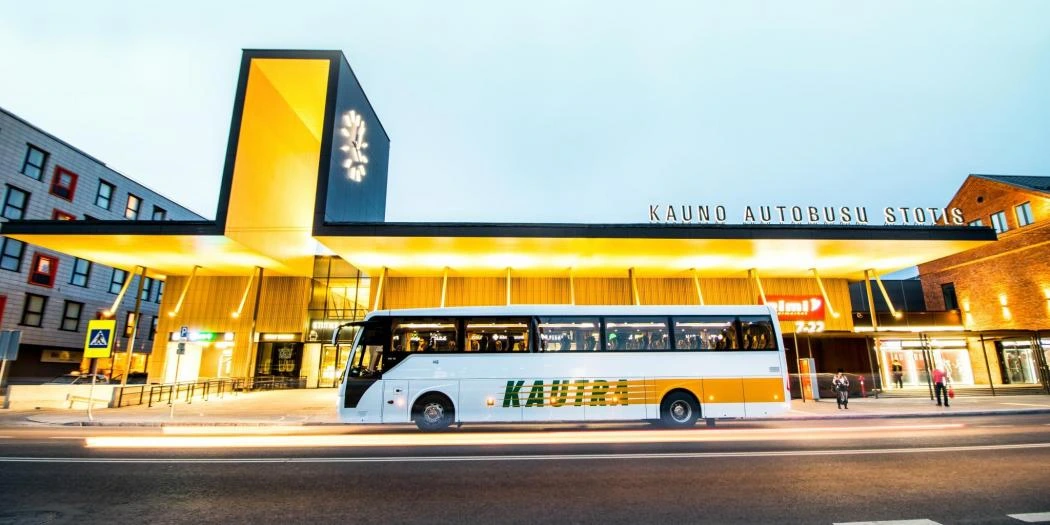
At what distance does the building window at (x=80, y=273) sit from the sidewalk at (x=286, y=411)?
68.2 feet

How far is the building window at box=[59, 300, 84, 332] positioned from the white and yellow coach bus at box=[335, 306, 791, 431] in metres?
33.0

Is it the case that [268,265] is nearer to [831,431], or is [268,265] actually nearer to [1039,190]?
[831,431]

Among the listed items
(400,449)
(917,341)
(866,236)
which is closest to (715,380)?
(400,449)

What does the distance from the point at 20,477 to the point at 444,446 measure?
6213mm

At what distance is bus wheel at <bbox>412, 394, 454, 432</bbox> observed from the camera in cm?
1151

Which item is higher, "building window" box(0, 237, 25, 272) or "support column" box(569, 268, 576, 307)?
"building window" box(0, 237, 25, 272)

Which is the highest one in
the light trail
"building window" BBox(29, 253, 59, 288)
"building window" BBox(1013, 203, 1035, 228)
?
"building window" BBox(1013, 203, 1035, 228)

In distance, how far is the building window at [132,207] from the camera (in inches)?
1371

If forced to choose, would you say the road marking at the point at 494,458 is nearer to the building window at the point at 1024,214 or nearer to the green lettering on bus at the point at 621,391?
the green lettering on bus at the point at 621,391

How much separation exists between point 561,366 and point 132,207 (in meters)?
40.9

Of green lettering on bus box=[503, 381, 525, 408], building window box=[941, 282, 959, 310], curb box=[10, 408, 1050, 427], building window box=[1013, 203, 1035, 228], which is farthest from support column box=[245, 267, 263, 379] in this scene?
building window box=[941, 282, 959, 310]

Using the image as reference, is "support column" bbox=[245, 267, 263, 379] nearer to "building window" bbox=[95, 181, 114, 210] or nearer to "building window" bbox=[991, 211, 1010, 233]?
"building window" bbox=[95, 181, 114, 210]

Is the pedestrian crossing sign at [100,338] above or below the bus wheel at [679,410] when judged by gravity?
above

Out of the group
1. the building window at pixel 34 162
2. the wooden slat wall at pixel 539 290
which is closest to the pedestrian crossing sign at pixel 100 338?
the wooden slat wall at pixel 539 290
